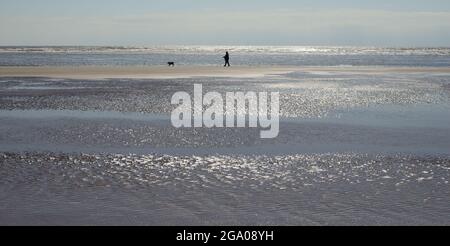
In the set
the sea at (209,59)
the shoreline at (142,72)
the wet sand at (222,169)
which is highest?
the wet sand at (222,169)

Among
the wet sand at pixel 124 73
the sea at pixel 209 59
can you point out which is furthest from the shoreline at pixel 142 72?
the sea at pixel 209 59

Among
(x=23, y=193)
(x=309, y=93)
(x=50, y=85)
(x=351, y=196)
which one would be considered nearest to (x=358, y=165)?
(x=351, y=196)

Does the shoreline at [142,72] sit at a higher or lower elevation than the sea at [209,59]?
higher

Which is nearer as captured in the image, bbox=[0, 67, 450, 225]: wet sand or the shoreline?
bbox=[0, 67, 450, 225]: wet sand

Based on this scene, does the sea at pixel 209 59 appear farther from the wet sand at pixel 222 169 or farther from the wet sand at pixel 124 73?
the wet sand at pixel 222 169

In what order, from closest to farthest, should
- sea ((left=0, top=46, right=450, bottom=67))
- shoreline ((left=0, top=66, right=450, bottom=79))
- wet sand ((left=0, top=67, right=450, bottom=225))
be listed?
1. wet sand ((left=0, top=67, right=450, bottom=225))
2. shoreline ((left=0, top=66, right=450, bottom=79))
3. sea ((left=0, top=46, right=450, bottom=67))

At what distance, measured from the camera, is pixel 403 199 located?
9078 mm

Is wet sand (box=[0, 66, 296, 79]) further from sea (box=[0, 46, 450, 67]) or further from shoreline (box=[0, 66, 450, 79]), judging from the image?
sea (box=[0, 46, 450, 67])

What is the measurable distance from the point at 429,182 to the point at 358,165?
1766 millimetres

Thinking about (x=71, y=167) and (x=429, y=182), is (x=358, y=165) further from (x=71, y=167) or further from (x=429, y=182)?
(x=71, y=167)

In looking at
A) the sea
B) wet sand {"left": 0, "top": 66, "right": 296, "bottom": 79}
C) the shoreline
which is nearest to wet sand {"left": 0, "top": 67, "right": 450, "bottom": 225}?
wet sand {"left": 0, "top": 66, "right": 296, "bottom": 79}

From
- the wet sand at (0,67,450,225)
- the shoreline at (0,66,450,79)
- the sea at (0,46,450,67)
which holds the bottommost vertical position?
the sea at (0,46,450,67)

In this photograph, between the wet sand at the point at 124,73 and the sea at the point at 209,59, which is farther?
the sea at the point at 209,59
